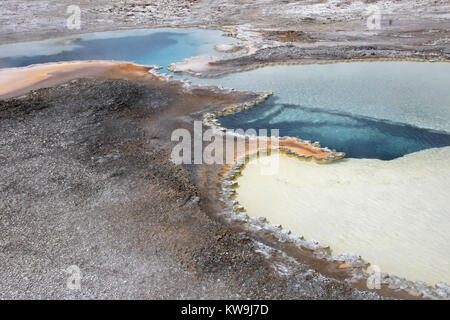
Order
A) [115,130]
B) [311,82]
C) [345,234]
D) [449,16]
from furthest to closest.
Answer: [449,16] < [311,82] < [115,130] < [345,234]

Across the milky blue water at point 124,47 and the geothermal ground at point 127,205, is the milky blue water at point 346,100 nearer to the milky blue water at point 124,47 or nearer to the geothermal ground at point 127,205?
the milky blue water at point 124,47

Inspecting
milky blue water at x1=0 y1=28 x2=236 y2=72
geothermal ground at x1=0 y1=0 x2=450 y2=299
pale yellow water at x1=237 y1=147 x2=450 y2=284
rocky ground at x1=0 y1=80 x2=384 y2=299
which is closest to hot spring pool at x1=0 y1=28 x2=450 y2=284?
pale yellow water at x1=237 y1=147 x2=450 y2=284

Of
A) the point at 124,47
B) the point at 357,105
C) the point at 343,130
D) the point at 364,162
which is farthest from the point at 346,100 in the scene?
the point at 124,47

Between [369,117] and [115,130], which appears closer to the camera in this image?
[115,130]

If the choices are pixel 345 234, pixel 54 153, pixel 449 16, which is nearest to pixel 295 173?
pixel 345 234

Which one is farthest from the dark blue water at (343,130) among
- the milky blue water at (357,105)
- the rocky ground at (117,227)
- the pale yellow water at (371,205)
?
the rocky ground at (117,227)

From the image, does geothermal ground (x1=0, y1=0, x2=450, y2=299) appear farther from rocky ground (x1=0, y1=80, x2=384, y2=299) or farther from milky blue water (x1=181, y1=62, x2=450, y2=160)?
milky blue water (x1=181, y1=62, x2=450, y2=160)
